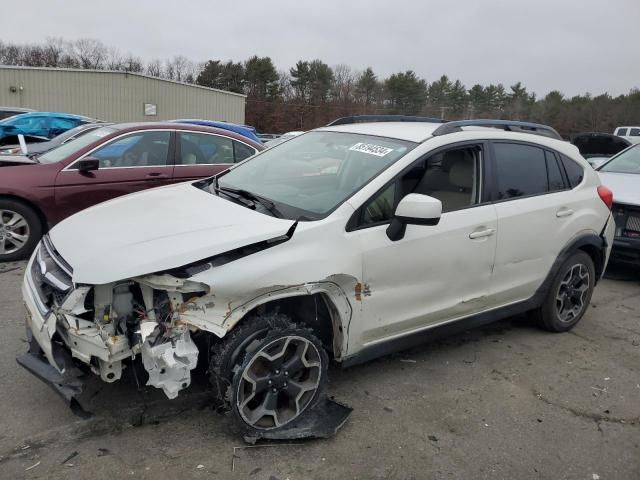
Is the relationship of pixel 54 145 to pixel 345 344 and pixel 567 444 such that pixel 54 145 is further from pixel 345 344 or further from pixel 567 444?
pixel 567 444

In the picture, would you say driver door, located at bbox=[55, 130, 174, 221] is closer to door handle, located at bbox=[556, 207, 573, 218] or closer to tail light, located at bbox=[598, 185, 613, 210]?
door handle, located at bbox=[556, 207, 573, 218]

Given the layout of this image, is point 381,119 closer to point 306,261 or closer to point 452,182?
point 452,182

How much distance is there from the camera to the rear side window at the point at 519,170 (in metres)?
3.89

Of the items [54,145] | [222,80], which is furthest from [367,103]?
[54,145]

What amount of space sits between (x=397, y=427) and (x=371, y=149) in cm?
177

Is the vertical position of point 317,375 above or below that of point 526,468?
above

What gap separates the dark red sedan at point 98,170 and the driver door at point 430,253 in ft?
12.8

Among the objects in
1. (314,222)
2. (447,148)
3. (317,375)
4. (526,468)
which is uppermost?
(447,148)

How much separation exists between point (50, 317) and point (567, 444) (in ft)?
9.39

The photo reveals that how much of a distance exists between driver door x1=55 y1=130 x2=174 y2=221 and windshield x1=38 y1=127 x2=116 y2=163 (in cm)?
24

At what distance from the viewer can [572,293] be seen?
454 cm

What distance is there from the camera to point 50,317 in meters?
2.61

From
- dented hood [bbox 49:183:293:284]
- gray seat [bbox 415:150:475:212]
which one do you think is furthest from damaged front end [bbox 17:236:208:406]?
gray seat [bbox 415:150:475:212]

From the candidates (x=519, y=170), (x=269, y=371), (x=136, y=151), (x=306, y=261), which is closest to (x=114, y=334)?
(x=269, y=371)
